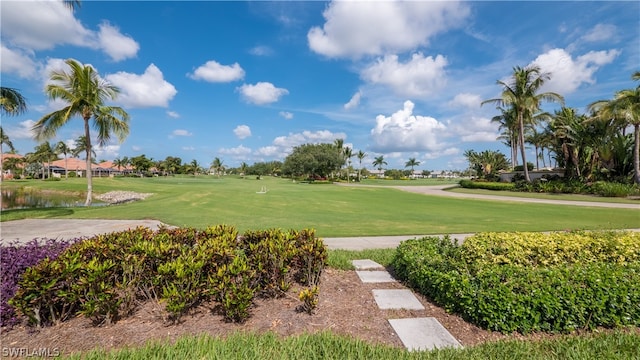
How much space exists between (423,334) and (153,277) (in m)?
3.38

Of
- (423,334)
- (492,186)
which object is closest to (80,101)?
(423,334)

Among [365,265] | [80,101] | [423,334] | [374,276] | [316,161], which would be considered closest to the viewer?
[423,334]

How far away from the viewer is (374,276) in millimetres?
5211

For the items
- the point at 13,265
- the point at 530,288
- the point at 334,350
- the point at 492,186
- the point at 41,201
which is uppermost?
the point at 13,265

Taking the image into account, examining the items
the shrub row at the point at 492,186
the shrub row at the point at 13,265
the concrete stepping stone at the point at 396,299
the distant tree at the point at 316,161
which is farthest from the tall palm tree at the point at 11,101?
the distant tree at the point at 316,161

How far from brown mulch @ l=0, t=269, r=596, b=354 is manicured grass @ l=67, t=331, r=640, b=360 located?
0.83 feet

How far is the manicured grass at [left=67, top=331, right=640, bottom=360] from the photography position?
2701mm

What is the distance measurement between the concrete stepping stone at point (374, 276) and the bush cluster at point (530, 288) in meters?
0.39

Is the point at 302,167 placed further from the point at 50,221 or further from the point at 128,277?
the point at 128,277

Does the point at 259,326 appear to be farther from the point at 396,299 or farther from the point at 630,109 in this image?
the point at 630,109

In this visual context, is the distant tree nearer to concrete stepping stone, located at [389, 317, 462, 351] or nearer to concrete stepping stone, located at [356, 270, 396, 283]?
concrete stepping stone, located at [356, 270, 396, 283]

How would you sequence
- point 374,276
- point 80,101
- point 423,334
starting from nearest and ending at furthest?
1. point 423,334
2. point 374,276
3. point 80,101

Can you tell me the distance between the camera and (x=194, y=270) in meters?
3.51

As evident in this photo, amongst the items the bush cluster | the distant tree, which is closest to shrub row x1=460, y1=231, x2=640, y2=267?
the bush cluster
